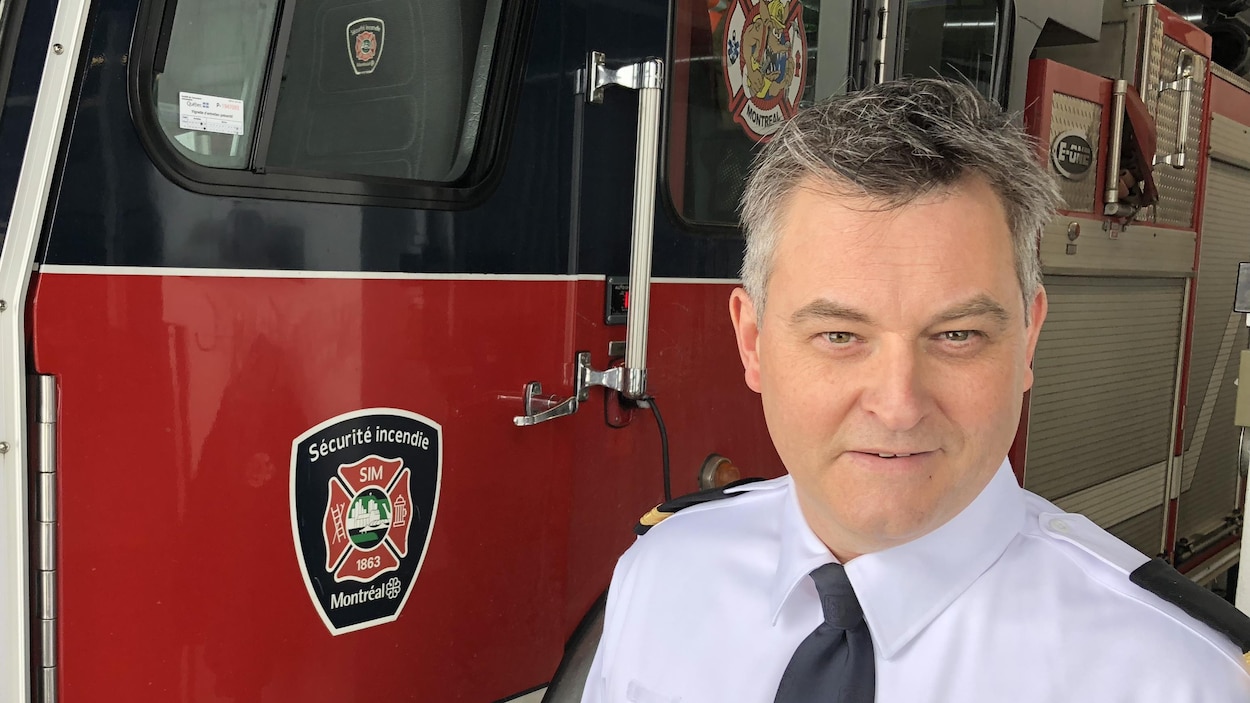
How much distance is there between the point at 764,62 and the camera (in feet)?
8.82

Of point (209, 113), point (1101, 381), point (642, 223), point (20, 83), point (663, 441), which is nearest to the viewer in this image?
point (20, 83)

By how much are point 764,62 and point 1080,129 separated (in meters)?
1.41

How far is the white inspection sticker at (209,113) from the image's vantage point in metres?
1.70

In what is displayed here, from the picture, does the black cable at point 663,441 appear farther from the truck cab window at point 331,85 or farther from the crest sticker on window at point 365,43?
the crest sticker on window at point 365,43

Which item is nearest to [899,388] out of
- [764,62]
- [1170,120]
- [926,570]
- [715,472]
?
[926,570]

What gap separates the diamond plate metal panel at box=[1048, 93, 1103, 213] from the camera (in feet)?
11.4

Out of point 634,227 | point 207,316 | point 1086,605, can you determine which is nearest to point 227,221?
point 207,316

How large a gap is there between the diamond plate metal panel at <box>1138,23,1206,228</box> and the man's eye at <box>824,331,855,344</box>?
3.34 m

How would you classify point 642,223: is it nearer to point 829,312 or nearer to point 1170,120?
point 829,312

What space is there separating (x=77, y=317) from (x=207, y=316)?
0.63 ft

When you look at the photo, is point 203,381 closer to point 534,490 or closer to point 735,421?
point 534,490

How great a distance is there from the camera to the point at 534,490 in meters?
2.23

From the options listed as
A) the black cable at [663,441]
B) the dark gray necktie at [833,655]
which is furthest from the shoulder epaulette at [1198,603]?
the black cable at [663,441]

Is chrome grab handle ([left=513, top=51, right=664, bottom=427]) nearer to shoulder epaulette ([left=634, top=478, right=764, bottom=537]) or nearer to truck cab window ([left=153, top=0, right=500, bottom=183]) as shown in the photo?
truck cab window ([left=153, top=0, right=500, bottom=183])
